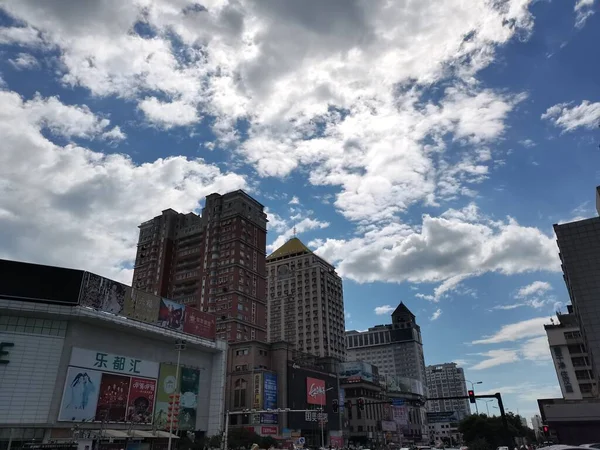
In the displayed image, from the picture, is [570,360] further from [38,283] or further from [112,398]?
[38,283]

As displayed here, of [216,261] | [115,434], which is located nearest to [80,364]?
[115,434]

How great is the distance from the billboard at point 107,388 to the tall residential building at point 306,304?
300ft

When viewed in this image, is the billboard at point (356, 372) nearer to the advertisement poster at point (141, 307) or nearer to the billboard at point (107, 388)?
the billboard at point (107, 388)

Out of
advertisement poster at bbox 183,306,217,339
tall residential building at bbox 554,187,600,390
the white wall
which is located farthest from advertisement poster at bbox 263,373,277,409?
tall residential building at bbox 554,187,600,390

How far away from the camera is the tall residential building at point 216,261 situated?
96875 mm

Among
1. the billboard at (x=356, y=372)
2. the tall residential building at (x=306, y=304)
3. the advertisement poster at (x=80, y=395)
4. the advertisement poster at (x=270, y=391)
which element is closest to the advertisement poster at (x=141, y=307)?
the advertisement poster at (x=80, y=395)

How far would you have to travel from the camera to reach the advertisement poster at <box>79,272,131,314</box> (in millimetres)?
48438

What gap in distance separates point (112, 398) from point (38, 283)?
14947 millimetres

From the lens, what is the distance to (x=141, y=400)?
52.2 meters

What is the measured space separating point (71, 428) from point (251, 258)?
6265cm

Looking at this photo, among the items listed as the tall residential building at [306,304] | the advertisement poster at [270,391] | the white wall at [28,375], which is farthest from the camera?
the tall residential building at [306,304]

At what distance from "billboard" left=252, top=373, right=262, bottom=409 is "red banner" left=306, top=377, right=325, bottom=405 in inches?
507

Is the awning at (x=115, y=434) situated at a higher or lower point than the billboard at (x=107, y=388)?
lower

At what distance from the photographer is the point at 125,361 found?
5150 centimetres
